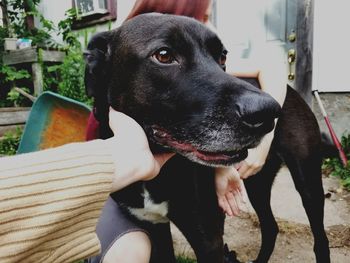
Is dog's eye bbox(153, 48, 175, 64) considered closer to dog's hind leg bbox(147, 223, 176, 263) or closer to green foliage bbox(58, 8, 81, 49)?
dog's hind leg bbox(147, 223, 176, 263)

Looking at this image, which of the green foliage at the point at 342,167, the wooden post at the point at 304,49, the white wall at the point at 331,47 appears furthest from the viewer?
the wooden post at the point at 304,49

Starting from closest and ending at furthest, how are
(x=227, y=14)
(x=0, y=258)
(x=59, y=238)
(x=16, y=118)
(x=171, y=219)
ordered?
(x=0, y=258) → (x=59, y=238) → (x=171, y=219) → (x=227, y=14) → (x=16, y=118)

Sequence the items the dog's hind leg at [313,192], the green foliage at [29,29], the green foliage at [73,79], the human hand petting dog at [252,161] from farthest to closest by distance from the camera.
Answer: the green foliage at [29,29]
the green foliage at [73,79]
the dog's hind leg at [313,192]
the human hand petting dog at [252,161]

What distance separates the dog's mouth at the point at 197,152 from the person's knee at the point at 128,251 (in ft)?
1.79

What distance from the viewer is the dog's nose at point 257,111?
1114 millimetres

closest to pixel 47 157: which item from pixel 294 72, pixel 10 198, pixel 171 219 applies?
pixel 10 198

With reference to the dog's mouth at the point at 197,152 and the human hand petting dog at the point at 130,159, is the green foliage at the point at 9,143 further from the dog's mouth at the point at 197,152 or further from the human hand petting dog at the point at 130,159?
the human hand petting dog at the point at 130,159

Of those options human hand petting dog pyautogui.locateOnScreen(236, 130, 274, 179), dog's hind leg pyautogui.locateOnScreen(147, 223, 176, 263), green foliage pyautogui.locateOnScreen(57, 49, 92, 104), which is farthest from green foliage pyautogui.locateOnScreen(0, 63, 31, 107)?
human hand petting dog pyautogui.locateOnScreen(236, 130, 274, 179)

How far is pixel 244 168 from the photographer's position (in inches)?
70.4

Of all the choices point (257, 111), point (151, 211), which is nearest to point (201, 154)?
point (257, 111)

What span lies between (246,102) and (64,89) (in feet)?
14.5

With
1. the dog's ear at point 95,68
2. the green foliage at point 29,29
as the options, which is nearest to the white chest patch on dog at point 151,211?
the dog's ear at point 95,68

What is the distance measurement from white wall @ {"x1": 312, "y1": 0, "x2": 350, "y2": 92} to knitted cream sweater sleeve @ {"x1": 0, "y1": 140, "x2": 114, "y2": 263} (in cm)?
395

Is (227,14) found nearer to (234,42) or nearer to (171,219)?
(234,42)
